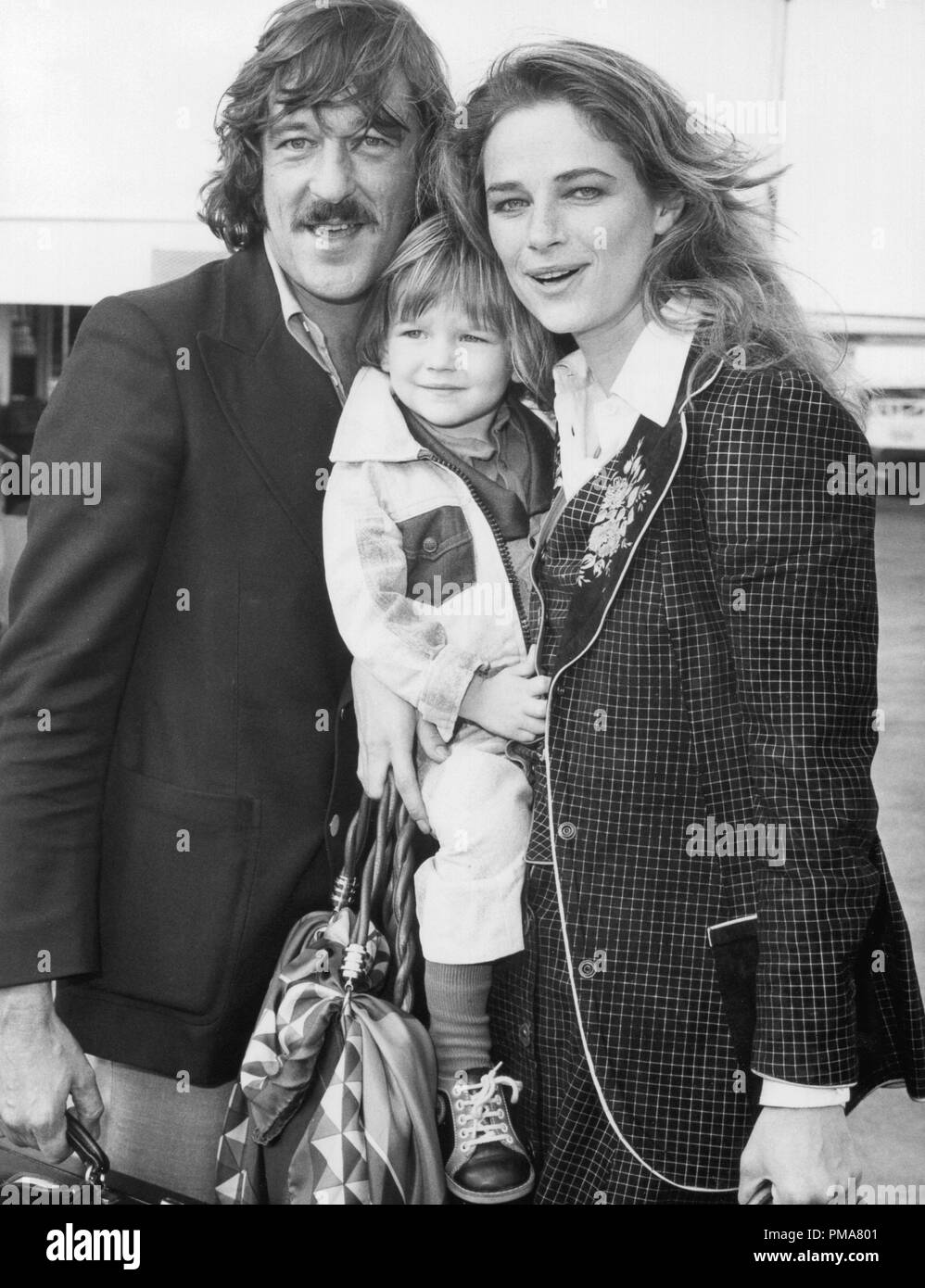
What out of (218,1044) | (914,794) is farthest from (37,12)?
(914,794)

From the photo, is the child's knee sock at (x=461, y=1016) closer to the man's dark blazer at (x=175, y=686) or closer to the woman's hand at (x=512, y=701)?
the man's dark blazer at (x=175, y=686)

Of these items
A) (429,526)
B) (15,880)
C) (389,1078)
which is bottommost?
(389,1078)

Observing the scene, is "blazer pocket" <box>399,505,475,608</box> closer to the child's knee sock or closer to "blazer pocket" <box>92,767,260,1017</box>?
"blazer pocket" <box>92,767,260,1017</box>

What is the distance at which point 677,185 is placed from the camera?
1890 millimetres

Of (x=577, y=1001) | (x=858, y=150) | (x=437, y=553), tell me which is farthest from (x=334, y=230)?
(x=577, y=1001)

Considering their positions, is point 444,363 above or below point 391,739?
above

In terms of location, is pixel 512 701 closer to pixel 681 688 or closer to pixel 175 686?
pixel 681 688

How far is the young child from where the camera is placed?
1995mm

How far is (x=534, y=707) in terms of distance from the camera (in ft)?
6.36

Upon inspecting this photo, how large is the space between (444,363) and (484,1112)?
1113mm

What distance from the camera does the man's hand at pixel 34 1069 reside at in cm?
196

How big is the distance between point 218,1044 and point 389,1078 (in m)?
0.32

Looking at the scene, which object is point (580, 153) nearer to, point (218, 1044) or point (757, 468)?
point (757, 468)

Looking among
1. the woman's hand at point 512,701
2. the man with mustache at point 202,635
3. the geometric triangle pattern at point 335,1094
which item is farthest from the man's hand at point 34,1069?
the woman's hand at point 512,701
